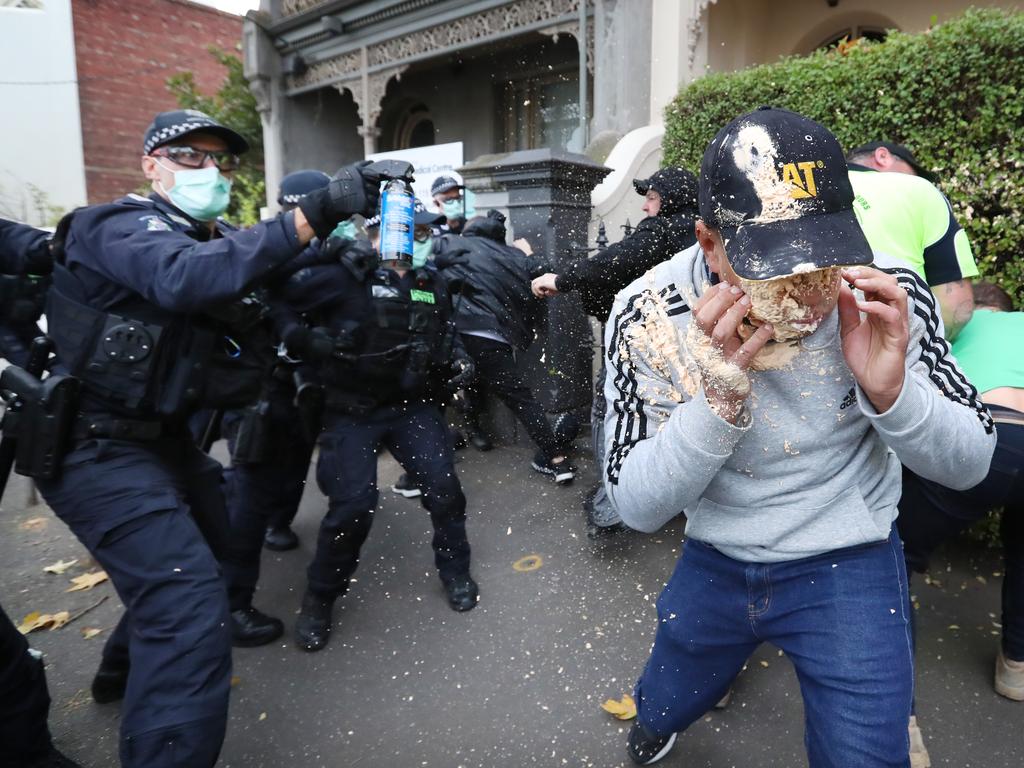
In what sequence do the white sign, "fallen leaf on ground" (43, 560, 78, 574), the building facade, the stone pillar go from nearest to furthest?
"fallen leaf on ground" (43, 560, 78, 574) → the stone pillar → the building facade → the white sign

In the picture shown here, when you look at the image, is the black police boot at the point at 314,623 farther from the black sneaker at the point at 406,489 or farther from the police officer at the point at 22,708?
the black sneaker at the point at 406,489

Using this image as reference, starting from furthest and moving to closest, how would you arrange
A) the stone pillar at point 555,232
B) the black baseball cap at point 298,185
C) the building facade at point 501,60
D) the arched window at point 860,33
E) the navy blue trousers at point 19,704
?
1. the arched window at point 860,33
2. the building facade at point 501,60
3. the stone pillar at point 555,232
4. the black baseball cap at point 298,185
5. the navy blue trousers at point 19,704

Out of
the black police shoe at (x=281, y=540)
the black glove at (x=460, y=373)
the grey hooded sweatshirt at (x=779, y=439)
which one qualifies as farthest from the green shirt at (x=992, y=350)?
the black police shoe at (x=281, y=540)

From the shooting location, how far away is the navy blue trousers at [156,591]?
2.03m

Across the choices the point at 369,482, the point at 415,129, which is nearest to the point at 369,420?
the point at 369,482

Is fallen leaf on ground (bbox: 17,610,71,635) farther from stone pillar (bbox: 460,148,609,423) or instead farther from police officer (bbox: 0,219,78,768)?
stone pillar (bbox: 460,148,609,423)

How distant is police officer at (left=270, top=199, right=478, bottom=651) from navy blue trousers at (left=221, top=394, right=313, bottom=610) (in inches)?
12.6

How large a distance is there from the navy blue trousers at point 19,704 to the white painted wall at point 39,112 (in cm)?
1563

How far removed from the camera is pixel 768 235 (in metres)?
1.39

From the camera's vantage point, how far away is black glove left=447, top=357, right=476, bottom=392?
13.2ft

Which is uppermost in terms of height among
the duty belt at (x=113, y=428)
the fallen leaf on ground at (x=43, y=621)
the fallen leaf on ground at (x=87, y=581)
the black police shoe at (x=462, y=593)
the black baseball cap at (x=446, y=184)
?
the black baseball cap at (x=446, y=184)

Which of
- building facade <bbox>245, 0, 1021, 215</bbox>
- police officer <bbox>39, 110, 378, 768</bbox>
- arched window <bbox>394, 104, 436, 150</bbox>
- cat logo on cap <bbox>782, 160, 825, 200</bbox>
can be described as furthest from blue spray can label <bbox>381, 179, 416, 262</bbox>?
arched window <bbox>394, 104, 436, 150</bbox>

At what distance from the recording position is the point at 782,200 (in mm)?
1394

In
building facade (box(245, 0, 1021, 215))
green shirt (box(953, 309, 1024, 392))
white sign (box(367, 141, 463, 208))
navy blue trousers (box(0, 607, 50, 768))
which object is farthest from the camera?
white sign (box(367, 141, 463, 208))
